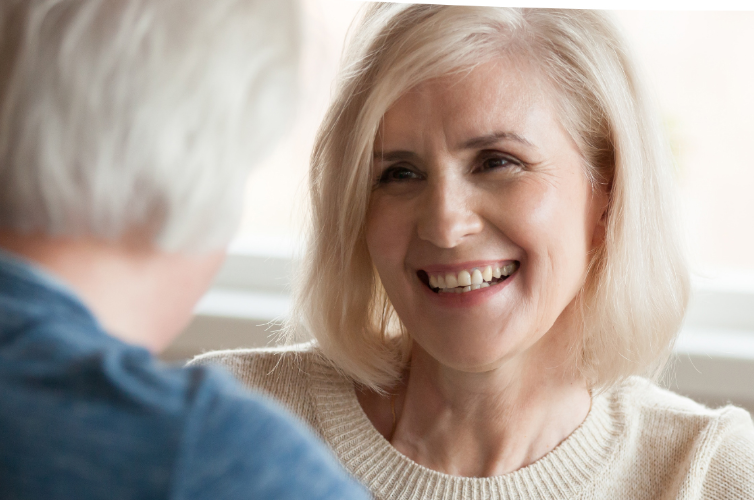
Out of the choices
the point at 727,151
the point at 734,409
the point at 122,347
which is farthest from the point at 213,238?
the point at 727,151

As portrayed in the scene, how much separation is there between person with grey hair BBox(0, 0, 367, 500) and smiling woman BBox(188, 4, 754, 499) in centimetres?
63

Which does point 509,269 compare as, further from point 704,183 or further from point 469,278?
point 704,183

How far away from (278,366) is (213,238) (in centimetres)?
95

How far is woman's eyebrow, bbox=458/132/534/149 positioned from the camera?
1.22 meters

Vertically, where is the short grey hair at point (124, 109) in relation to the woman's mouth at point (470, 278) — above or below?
above

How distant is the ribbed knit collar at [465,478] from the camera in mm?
1336

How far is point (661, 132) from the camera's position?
1.39 meters

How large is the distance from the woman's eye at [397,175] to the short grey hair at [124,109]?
703mm

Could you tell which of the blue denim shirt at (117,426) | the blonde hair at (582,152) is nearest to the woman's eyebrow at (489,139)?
the blonde hair at (582,152)

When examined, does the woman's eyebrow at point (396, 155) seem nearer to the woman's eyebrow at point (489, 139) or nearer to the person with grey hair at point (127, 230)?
the woman's eyebrow at point (489, 139)

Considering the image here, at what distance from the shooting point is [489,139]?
1.22m

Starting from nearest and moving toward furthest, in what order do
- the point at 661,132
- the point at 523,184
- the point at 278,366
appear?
the point at 523,184 < the point at 661,132 < the point at 278,366

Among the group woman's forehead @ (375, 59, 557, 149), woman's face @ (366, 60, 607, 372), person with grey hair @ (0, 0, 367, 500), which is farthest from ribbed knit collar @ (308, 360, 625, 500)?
Answer: person with grey hair @ (0, 0, 367, 500)

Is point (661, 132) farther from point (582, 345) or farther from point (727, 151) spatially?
point (727, 151)
